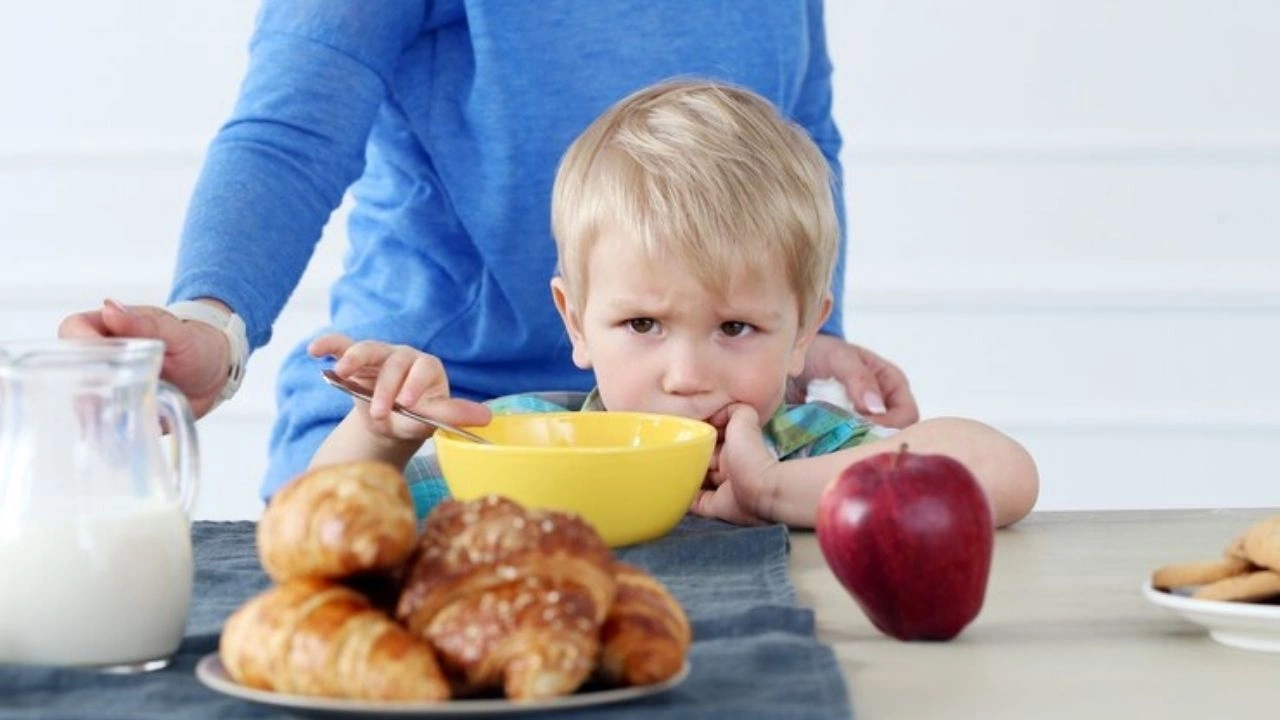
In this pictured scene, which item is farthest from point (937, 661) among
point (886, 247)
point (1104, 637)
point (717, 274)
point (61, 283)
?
point (61, 283)

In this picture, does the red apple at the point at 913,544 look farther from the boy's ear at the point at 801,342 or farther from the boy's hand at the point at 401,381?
the boy's ear at the point at 801,342

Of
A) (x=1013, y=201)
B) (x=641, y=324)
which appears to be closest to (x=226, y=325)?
(x=641, y=324)

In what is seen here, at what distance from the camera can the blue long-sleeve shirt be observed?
5.75 ft

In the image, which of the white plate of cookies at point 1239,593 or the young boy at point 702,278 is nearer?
the white plate of cookies at point 1239,593

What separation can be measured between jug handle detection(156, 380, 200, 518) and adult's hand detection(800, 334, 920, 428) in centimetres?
105

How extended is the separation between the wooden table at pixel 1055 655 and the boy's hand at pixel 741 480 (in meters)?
0.15

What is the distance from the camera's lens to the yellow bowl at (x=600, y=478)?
1.22 metres

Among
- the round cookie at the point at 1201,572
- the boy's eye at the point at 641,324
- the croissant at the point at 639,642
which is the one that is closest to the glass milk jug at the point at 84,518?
the croissant at the point at 639,642

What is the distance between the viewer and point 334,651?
0.75 meters

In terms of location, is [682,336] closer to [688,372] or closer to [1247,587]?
[688,372]

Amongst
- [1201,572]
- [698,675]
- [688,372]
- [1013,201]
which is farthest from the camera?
[1013,201]

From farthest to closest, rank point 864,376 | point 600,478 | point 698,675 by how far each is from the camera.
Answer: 1. point 864,376
2. point 600,478
3. point 698,675

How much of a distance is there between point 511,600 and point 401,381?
64 centimetres

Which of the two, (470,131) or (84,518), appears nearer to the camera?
(84,518)
